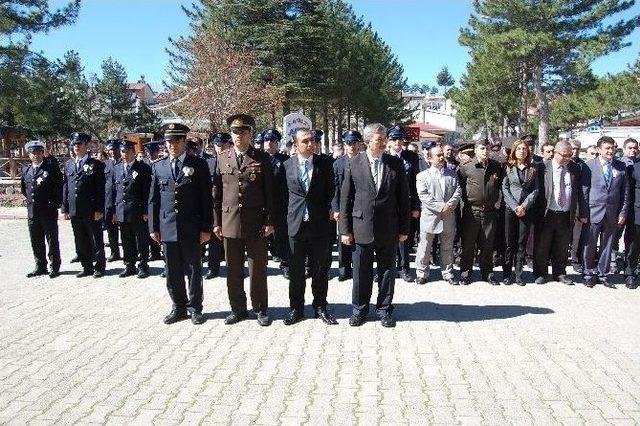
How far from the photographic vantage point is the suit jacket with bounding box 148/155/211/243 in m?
5.89

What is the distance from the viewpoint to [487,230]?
768 cm

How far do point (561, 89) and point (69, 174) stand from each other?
31702 mm

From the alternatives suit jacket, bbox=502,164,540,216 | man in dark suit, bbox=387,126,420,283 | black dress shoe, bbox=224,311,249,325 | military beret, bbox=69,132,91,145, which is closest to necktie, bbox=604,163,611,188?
suit jacket, bbox=502,164,540,216

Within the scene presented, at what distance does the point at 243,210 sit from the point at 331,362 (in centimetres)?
185

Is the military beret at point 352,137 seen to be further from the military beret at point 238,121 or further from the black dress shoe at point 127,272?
the black dress shoe at point 127,272

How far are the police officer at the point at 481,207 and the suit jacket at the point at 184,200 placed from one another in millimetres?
3799

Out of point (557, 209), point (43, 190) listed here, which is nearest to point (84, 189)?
point (43, 190)

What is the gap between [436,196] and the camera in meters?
7.77

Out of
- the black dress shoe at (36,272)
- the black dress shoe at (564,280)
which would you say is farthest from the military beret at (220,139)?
the black dress shoe at (564,280)

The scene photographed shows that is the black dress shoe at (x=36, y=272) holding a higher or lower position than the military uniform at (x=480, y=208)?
lower

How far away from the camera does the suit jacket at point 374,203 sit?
18.7 feet

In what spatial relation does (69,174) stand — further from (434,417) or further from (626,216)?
(626,216)

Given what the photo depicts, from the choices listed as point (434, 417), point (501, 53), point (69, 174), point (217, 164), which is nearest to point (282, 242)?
point (217, 164)

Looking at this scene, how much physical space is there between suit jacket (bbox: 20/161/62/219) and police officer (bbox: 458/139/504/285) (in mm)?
6021
